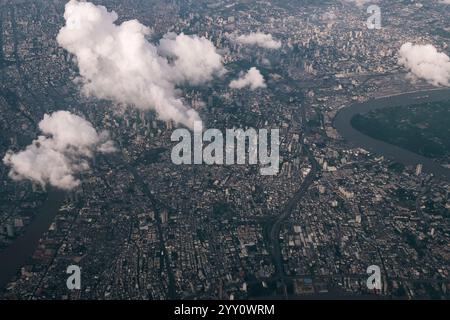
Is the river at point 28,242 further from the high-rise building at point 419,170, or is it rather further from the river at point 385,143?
the high-rise building at point 419,170

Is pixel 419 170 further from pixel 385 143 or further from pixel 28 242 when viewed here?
pixel 28 242

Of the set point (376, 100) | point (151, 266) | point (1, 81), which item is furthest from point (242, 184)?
point (1, 81)

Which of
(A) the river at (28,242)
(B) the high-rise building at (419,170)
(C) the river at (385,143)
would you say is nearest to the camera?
(A) the river at (28,242)

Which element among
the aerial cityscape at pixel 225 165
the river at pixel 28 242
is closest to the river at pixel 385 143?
the aerial cityscape at pixel 225 165

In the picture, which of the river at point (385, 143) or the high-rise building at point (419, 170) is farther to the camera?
the river at point (385, 143)

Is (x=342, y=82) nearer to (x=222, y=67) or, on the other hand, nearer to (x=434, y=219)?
(x=222, y=67)

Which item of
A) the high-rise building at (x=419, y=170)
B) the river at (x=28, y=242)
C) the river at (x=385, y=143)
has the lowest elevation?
the river at (x=28, y=242)

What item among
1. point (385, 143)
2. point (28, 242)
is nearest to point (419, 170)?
point (385, 143)

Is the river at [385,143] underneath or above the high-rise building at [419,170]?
above
